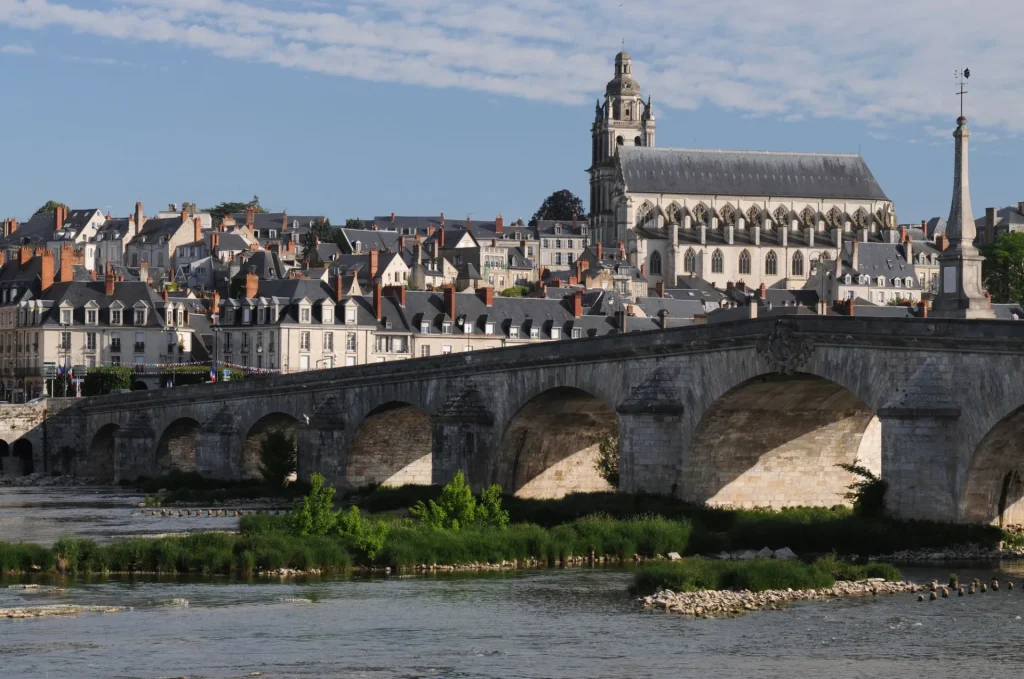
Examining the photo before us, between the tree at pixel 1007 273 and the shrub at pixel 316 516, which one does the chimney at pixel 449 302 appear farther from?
the shrub at pixel 316 516

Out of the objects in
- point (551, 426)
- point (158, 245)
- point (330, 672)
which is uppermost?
point (158, 245)

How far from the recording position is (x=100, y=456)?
3605 inches

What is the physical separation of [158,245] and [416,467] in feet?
391

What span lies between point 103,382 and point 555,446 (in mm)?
50248

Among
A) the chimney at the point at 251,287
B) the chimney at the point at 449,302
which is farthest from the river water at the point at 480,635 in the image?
the chimney at the point at 251,287

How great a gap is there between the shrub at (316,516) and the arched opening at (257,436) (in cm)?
3142

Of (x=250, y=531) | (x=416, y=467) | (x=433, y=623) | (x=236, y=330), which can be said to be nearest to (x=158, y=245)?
(x=236, y=330)

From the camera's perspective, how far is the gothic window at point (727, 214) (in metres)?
187

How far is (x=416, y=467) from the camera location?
71062 millimetres

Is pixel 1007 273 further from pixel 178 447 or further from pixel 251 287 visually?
pixel 178 447

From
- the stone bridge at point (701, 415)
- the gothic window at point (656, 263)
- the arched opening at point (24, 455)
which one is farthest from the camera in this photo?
the gothic window at point (656, 263)

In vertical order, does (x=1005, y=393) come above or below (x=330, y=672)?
above

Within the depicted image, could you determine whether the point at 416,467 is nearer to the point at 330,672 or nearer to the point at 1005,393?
the point at 1005,393

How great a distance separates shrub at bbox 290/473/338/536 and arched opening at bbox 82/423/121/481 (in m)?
47.6
